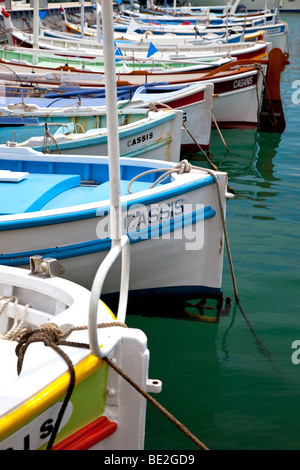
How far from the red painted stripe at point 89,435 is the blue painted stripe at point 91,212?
88.4 inches

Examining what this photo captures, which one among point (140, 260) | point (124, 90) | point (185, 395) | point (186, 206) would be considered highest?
point (124, 90)

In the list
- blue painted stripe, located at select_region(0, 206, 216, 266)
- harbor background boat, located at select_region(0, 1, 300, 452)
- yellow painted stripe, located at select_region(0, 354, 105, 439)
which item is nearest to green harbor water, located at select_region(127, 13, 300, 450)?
harbor background boat, located at select_region(0, 1, 300, 452)

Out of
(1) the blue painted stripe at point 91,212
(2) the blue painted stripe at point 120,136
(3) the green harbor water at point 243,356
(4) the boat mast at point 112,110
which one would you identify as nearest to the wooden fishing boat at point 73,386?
(4) the boat mast at point 112,110

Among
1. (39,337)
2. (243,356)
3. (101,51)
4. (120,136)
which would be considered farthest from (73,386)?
(101,51)

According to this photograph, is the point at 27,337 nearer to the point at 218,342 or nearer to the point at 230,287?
the point at 218,342

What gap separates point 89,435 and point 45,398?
456 mm

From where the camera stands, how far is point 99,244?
5.06 metres

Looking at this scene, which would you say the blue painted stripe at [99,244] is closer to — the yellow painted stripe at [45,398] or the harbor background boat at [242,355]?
the harbor background boat at [242,355]

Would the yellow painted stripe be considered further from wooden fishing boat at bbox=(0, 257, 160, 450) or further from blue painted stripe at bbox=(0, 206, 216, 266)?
blue painted stripe at bbox=(0, 206, 216, 266)

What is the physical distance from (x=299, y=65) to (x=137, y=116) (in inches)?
758

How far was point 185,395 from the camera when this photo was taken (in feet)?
14.6

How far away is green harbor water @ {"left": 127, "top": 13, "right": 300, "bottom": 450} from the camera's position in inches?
161

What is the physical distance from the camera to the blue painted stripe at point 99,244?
486cm

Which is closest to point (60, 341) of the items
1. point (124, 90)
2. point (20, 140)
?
point (20, 140)
